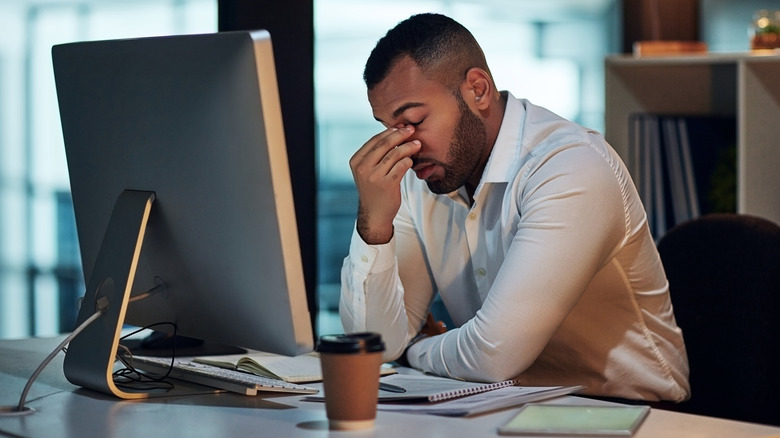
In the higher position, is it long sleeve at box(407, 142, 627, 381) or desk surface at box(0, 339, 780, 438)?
long sleeve at box(407, 142, 627, 381)

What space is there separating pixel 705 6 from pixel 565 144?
6.16 feet

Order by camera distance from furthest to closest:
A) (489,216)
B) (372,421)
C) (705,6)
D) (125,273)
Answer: (705,6) → (489,216) → (125,273) → (372,421)

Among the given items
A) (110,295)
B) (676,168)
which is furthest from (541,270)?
(676,168)

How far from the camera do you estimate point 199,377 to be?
159cm

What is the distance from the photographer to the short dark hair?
1990 mm

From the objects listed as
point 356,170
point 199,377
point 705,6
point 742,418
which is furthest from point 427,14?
point 705,6

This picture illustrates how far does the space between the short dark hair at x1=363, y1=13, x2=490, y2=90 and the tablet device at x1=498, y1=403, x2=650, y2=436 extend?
0.86 metres

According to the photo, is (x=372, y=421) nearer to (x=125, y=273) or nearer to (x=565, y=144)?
(x=125, y=273)

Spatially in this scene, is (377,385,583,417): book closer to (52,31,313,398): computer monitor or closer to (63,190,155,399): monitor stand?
(52,31,313,398): computer monitor

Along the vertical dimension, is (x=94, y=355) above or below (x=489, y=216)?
below

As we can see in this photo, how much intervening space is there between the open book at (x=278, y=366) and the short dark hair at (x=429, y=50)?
59 cm

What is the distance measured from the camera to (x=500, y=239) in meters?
1.97

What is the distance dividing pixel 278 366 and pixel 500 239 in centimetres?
54

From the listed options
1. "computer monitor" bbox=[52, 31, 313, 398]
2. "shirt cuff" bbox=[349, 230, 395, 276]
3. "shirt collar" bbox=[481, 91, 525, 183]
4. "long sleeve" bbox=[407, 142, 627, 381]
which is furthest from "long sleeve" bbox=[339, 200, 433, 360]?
"computer monitor" bbox=[52, 31, 313, 398]
